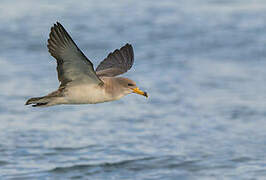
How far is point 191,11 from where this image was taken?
65.5 feet

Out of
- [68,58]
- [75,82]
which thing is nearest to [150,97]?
[75,82]

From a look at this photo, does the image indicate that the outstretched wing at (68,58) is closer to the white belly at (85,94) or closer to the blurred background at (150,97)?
the white belly at (85,94)

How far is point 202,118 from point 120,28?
5834 millimetres

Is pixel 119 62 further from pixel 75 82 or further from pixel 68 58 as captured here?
pixel 68 58

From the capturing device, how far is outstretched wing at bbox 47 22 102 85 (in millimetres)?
6957

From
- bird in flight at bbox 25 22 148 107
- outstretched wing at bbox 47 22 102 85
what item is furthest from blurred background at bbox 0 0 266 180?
outstretched wing at bbox 47 22 102 85

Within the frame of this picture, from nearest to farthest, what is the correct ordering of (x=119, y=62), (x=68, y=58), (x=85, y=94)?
(x=68, y=58) < (x=85, y=94) < (x=119, y=62)

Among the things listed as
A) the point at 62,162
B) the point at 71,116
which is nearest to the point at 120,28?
the point at 71,116

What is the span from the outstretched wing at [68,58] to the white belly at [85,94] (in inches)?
3.4

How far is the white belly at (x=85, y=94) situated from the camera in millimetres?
7672

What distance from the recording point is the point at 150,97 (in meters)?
14.5

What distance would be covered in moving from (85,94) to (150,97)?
6.91m

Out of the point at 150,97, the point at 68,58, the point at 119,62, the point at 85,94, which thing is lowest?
the point at 85,94

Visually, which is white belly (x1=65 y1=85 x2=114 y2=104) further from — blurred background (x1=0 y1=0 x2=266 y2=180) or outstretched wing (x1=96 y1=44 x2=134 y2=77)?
blurred background (x1=0 y1=0 x2=266 y2=180)
